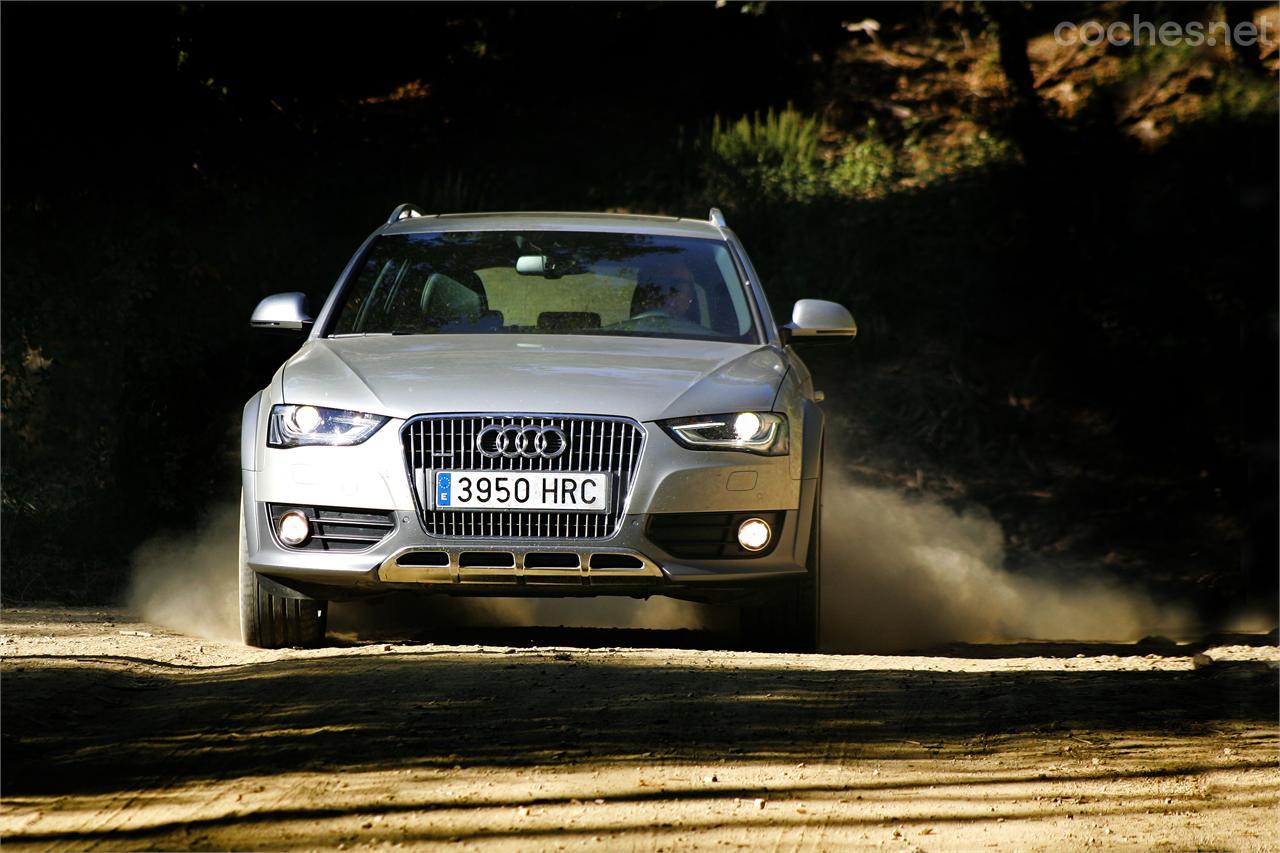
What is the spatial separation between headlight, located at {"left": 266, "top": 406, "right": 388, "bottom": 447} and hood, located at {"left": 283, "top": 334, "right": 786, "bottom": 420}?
0.04 metres

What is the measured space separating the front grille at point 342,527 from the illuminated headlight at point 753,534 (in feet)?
4.04

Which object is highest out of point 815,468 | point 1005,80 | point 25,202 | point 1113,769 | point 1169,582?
point 1005,80

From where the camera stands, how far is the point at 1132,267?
16.3 metres

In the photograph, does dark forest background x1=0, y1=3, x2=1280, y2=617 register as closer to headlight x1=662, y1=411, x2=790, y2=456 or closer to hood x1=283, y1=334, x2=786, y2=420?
hood x1=283, y1=334, x2=786, y2=420

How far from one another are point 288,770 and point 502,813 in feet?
2.12

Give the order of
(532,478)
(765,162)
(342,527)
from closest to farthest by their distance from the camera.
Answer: (532,478)
(342,527)
(765,162)

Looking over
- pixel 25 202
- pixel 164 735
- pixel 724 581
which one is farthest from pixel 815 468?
pixel 25 202

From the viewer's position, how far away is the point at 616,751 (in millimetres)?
4602

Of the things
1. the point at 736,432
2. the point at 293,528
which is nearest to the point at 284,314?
the point at 293,528

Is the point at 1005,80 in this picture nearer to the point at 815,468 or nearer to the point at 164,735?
the point at 815,468

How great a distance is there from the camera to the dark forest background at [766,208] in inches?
471

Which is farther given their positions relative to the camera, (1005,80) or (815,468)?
(1005,80)

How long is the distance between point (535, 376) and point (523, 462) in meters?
0.36

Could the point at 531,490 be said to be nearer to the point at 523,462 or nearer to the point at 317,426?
the point at 523,462
